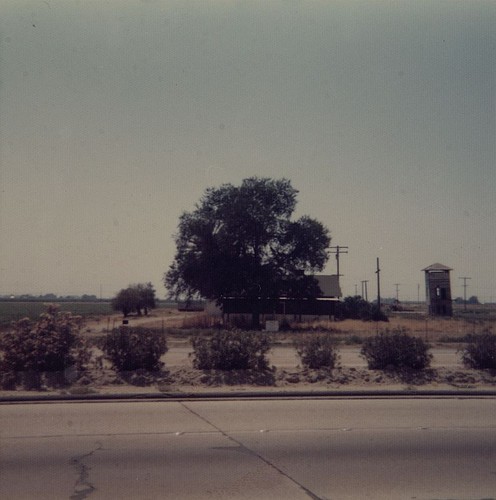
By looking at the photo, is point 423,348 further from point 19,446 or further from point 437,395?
point 19,446

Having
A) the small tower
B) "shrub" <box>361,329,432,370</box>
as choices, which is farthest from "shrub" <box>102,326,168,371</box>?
the small tower

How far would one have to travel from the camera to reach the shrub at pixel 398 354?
14.0 meters

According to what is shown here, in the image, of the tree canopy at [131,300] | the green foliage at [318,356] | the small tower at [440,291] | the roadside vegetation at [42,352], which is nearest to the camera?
the roadside vegetation at [42,352]

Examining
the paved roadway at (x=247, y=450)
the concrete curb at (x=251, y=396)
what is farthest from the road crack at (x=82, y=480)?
the concrete curb at (x=251, y=396)

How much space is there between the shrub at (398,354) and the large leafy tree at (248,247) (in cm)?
2979

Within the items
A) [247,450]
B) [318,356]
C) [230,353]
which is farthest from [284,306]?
[247,450]

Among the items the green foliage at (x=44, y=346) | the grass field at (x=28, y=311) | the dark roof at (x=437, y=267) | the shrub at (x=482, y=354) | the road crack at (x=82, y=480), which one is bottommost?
the grass field at (x=28, y=311)

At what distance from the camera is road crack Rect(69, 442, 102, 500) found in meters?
5.59

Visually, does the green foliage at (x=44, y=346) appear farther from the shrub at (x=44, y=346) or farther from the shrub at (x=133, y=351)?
the shrub at (x=133, y=351)

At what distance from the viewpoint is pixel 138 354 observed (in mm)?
13328

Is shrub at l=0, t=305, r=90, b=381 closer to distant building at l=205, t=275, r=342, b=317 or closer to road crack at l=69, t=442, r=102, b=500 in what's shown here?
road crack at l=69, t=442, r=102, b=500

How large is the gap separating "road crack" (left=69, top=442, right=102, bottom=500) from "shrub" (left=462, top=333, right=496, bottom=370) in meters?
11.4

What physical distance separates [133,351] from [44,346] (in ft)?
6.96

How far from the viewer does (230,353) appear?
13.5 meters
